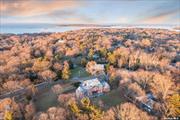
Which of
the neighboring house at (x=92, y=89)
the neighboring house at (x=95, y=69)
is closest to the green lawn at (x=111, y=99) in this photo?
the neighboring house at (x=92, y=89)

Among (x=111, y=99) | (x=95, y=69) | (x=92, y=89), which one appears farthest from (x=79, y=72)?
(x=111, y=99)

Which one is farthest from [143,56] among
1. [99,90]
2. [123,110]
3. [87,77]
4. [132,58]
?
[123,110]

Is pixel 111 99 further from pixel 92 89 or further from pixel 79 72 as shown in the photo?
pixel 79 72

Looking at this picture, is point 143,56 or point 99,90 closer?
point 99,90

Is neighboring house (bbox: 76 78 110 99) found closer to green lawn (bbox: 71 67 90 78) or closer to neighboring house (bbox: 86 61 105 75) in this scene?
neighboring house (bbox: 86 61 105 75)

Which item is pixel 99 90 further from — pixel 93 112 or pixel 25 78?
pixel 25 78
